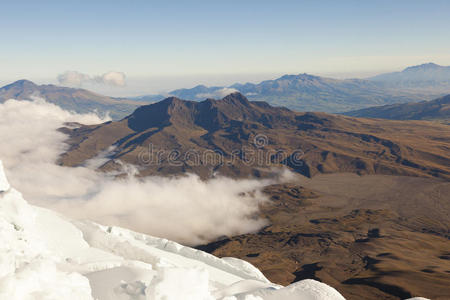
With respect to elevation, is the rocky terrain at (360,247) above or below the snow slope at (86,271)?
below

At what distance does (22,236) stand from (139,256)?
13156 millimetres

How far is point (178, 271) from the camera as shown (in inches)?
789

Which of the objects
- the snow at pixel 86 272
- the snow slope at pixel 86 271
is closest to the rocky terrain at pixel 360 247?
the snow slope at pixel 86 271

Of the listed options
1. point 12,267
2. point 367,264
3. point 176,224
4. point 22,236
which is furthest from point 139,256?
point 176,224

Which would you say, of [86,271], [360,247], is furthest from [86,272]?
[360,247]

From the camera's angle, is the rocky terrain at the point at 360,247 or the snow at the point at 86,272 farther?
the rocky terrain at the point at 360,247

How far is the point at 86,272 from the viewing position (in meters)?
25.0

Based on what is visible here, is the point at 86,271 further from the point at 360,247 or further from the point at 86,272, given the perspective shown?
the point at 360,247

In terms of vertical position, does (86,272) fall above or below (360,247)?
above

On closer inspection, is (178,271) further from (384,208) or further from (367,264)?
(384,208)

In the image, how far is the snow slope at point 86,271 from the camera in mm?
17203

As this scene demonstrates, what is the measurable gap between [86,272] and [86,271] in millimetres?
348

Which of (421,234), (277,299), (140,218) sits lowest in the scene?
(140,218)

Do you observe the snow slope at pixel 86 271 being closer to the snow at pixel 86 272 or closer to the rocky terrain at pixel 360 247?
the snow at pixel 86 272
